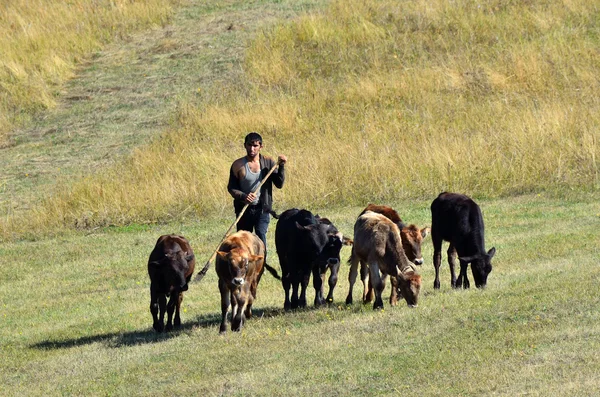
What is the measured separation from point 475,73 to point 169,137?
333 inches

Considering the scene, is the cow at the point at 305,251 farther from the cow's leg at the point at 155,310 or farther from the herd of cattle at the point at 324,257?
the cow's leg at the point at 155,310

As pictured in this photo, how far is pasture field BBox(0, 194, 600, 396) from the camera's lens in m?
10.9

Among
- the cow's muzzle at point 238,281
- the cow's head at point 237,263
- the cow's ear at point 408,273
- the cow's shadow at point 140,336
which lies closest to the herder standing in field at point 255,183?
the cow's shadow at point 140,336

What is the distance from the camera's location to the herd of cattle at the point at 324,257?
13984 millimetres

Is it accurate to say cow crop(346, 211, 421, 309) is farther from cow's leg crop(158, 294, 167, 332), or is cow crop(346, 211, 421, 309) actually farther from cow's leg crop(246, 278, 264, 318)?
cow's leg crop(158, 294, 167, 332)

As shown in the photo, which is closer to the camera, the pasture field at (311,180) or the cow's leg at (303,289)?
the pasture field at (311,180)

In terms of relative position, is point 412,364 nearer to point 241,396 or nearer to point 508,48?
point 241,396

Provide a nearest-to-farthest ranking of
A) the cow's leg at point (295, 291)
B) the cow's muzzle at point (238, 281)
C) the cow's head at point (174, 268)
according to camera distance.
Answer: the cow's muzzle at point (238, 281) < the cow's head at point (174, 268) < the cow's leg at point (295, 291)

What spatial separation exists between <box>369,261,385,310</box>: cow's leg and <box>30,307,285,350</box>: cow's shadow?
1.48 meters

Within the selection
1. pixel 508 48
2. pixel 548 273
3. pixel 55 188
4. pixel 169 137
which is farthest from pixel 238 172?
pixel 508 48

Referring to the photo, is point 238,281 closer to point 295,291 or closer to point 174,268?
point 174,268

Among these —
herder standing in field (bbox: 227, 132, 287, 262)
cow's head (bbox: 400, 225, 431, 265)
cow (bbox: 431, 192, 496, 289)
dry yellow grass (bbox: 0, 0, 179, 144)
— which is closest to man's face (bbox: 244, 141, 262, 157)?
herder standing in field (bbox: 227, 132, 287, 262)

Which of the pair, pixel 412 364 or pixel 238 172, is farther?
pixel 238 172

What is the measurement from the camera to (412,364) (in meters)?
11.4
